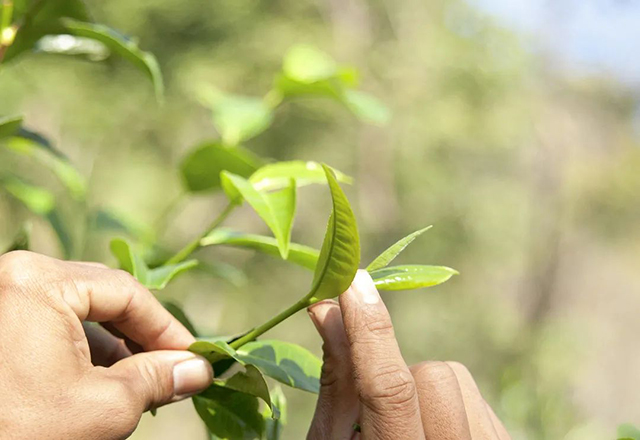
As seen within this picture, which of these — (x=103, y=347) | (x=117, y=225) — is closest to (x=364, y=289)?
(x=103, y=347)

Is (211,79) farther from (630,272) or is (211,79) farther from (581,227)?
(630,272)

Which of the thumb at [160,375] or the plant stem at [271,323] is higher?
the plant stem at [271,323]

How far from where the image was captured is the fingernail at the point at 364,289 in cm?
44

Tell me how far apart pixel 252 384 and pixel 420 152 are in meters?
6.54

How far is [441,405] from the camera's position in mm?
474

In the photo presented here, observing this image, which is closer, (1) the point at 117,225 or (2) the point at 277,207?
(2) the point at 277,207

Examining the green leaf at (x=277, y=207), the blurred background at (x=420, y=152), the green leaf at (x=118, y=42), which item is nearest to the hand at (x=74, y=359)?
the green leaf at (x=277, y=207)

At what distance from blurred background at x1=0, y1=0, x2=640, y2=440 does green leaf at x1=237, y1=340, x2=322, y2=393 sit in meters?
4.01

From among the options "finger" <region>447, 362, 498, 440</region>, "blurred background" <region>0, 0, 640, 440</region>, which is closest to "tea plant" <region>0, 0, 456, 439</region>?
"finger" <region>447, 362, 498, 440</region>

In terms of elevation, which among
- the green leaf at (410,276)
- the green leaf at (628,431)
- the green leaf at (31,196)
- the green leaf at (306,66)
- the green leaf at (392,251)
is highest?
the green leaf at (306,66)

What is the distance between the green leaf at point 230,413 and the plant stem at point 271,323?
0.05 m

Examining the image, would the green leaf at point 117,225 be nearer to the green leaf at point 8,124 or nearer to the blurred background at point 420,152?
the green leaf at point 8,124

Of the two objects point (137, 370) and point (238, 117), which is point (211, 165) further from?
point (137, 370)

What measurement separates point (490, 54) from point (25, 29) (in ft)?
22.5
